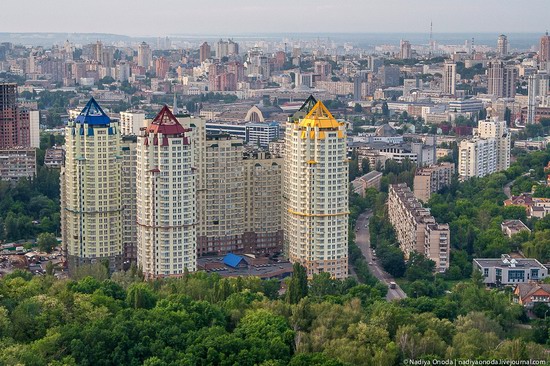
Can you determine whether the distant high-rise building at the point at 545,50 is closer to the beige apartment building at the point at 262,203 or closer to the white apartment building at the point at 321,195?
the beige apartment building at the point at 262,203

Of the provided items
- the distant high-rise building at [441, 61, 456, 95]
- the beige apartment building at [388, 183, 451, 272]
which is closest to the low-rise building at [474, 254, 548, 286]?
the beige apartment building at [388, 183, 451, 272]

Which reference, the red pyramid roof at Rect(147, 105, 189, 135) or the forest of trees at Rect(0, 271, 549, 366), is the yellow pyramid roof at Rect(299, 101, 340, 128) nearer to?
the red pyramid roof at Rect(147, 105, 189, 135)

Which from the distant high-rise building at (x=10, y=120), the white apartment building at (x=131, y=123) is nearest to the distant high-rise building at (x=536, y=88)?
the white apartment building at (x=131, y=123)

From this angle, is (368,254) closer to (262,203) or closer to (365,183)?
(262,203)

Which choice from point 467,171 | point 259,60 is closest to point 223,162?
point 467,171

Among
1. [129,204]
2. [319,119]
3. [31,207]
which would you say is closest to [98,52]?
[31,207]

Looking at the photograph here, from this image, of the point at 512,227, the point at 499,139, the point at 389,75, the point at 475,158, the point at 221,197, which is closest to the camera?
the point at 221,197
